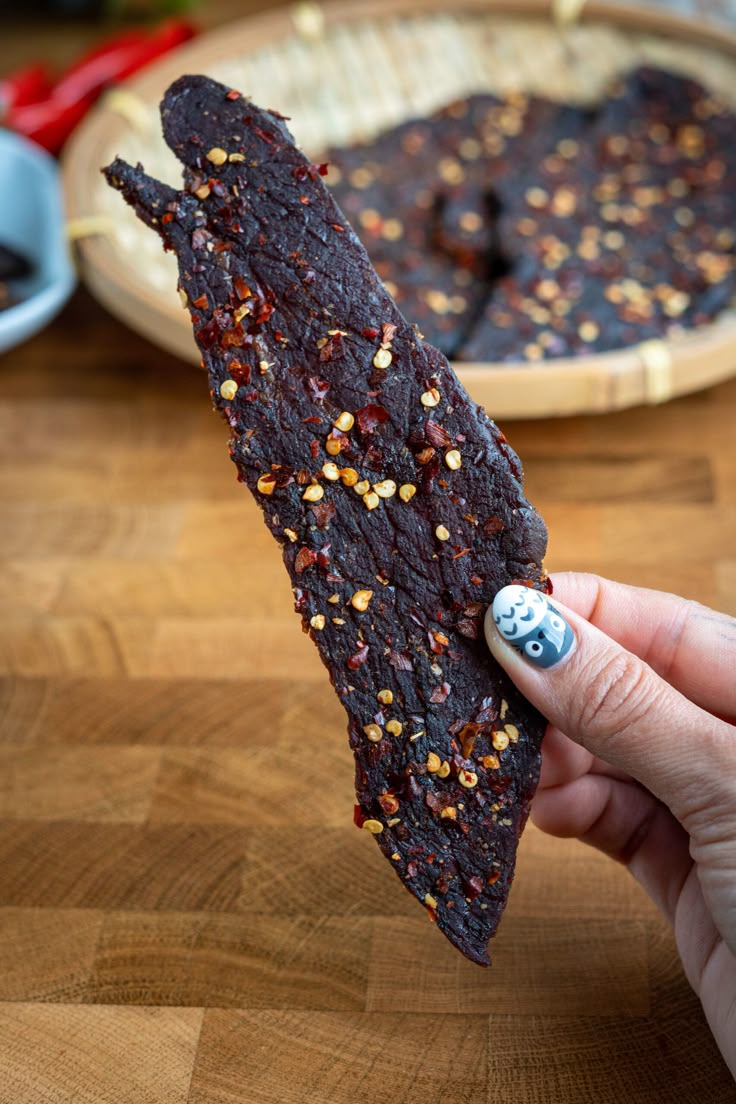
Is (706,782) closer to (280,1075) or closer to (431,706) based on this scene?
(431,706)

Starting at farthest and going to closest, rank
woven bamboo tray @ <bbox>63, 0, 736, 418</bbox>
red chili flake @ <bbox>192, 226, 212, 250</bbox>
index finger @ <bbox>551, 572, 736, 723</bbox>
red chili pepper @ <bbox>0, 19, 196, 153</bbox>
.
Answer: red chili pepper @ <bbox>0, 19, 196, 153</bbox> < woven bamboo tray @ <bbox>63, 0, 736, 418</bbox> < index finger @ <bbox>551, 572, 736, 723</bbox> < red chili flake @ <bbox>192, 226, 212, 250</bbox>

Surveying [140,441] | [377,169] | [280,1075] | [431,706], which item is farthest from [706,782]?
[377,169]

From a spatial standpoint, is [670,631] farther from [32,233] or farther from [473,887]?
[32,233]

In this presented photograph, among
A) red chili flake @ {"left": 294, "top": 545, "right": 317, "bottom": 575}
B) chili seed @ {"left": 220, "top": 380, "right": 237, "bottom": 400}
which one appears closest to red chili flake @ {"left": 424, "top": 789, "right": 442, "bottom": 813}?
red chili flake @ {"left": 294, "top": 545, "right": 317, "bottom": 575}

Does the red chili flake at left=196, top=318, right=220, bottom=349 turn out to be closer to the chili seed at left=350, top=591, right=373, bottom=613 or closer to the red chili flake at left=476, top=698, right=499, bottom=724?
the chili seed at left=350, top=591, right=373, bottom=613

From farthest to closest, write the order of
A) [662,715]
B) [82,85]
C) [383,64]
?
[82,85]
[383,64]
[662,715]

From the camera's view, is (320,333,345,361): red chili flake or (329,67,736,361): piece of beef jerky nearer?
(320,333,345,361): red chili flake

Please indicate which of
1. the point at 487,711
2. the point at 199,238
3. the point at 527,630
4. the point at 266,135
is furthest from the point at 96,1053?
the point at 266,135
